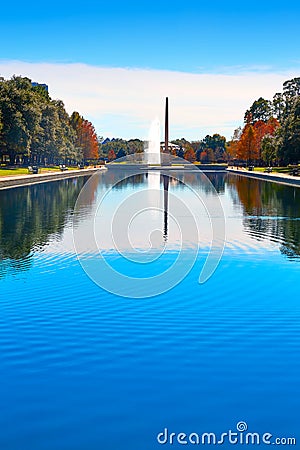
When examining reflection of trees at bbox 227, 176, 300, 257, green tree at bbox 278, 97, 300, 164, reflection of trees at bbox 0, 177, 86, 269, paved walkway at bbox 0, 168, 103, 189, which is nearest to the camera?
reflection of trees at bbox 0, 177, 86, 269

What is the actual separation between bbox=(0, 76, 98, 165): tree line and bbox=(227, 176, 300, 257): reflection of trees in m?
31.3

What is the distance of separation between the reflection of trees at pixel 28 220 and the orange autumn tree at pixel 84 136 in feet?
222

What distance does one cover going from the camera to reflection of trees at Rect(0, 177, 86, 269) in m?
17.1

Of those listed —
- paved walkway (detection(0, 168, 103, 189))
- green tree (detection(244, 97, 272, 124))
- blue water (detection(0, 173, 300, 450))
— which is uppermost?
green tree (detection(244, 97, 272, 124))

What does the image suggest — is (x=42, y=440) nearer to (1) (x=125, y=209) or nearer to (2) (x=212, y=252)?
(2) (x=212, y=252)

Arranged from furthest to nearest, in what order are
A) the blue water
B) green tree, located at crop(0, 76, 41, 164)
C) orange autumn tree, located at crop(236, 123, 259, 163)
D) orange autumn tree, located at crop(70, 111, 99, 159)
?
1. orange autumn tree, located at crop(70, 111, 99, 159)
2. orange autumn tree, located at crop(236, 123, 259, 163)
3. green tree, located at crop(0, 76, 41, 164)
4. the blue water

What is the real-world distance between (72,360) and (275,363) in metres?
2.75

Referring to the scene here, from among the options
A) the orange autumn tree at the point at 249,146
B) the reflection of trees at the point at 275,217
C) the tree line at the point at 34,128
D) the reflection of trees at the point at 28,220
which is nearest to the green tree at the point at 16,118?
the tree line at the point at 34,128

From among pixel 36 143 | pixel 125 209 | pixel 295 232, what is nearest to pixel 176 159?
pixel 36 143

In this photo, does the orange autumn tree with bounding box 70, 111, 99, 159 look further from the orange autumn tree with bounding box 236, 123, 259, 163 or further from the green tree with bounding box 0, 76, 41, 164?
the green tree with bounding box 0, 76, 41, 164
